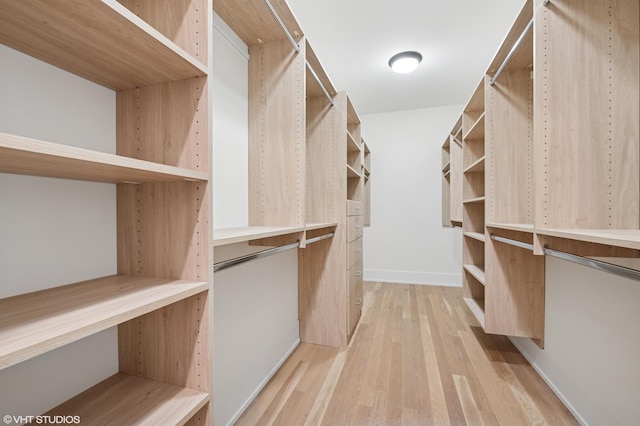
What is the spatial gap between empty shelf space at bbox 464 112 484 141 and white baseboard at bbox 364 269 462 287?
2164mm

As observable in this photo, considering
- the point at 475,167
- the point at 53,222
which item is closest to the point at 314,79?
the point at 53,222

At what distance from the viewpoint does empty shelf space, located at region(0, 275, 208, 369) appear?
1.49 feet

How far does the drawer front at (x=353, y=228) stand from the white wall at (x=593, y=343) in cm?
137

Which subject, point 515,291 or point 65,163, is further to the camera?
point 515,291

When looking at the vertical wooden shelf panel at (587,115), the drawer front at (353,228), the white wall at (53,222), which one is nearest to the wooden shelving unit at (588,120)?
the vertical wooden shelf panel at (587,115)

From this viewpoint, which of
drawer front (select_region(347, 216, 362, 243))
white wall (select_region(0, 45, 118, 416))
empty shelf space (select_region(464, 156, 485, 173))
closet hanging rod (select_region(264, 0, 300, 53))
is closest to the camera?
white wall (select_region(0, 45, 118, 416))

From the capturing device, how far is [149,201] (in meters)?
0.87

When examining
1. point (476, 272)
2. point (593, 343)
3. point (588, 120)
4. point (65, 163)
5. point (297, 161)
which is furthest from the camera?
point (476, 272)

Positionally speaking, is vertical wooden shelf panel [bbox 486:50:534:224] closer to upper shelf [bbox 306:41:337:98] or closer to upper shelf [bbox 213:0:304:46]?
upper shelf [bbox 306:41:337:98]

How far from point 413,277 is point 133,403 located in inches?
160

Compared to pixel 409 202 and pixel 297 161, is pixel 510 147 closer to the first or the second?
pixel 297 161

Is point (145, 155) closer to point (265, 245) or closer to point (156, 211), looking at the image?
point (156, 211)

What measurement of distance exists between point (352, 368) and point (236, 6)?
7.46ft

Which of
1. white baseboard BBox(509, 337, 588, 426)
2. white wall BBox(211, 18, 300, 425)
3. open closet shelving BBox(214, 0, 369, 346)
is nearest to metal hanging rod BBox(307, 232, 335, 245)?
open closet shelving BBox(214, 0, 369, 346)
